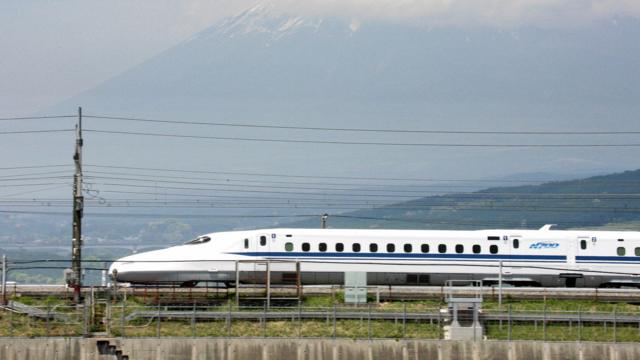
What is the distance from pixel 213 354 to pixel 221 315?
3.40m

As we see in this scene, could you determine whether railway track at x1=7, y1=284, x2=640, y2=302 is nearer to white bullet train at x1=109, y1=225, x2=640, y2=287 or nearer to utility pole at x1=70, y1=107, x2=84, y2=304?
utility pole at x1=70, y1=107, x2=84, y2=304

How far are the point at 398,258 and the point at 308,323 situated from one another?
13.3 m

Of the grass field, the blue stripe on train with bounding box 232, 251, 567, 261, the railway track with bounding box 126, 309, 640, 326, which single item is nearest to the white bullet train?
the blue stripe on train with bounding box 232, 251, 567, 261

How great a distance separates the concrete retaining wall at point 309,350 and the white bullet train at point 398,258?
39.8 ft

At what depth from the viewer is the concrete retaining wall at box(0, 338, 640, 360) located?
68.1 metres

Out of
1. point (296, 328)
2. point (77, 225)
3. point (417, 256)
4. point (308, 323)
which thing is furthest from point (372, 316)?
point (77, 225)

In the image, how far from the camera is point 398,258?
83.6m

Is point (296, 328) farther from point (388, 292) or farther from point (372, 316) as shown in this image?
point (388, 292)

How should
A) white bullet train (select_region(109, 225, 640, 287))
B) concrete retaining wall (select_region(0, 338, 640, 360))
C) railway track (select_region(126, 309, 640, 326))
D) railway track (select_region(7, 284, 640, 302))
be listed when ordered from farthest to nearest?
white bullet train (select_region(109, 225, 640, 287)), railway track (select_region(7, 284, 640, 302)), railway track (select_region(126, 309, 640, 326)), concrete retaining wall (select_region(0, 338, 640, 360))

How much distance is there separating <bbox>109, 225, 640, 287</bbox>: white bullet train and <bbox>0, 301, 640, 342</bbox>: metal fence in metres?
8.42

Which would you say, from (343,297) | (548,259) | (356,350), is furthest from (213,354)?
(548,259)

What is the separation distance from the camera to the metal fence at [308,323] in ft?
230

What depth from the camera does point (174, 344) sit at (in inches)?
2685

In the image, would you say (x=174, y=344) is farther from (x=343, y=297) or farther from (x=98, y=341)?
(x=343, y=297)
